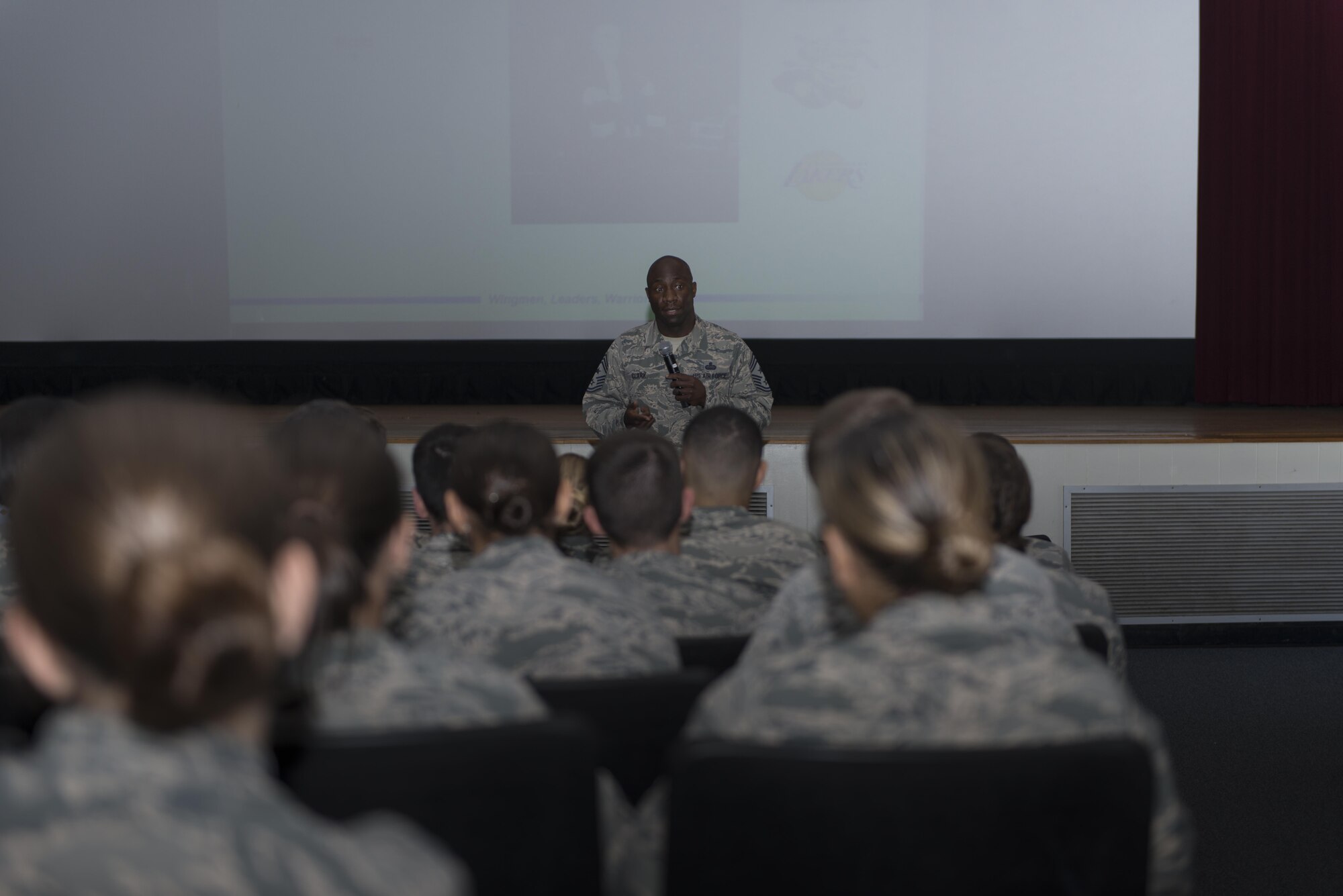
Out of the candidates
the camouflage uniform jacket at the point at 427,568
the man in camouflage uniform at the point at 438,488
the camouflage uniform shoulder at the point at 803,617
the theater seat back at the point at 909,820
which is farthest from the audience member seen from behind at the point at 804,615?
the man in camouflage uniform at the point at 438,488

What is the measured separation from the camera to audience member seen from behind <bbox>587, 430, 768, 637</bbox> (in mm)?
1831

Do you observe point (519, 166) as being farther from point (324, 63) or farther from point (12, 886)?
point (12, 886)

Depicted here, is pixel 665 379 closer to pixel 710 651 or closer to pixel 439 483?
pixel 439 483

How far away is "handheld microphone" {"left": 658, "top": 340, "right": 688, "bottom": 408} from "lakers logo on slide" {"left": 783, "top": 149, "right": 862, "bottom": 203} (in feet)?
7.04

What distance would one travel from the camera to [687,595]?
72.7 inches

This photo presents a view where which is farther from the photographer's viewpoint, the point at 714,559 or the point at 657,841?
the point at 714,559

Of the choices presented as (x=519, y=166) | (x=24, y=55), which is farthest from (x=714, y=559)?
(x=24, y=55)

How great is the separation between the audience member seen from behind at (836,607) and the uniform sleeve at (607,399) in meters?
2.38

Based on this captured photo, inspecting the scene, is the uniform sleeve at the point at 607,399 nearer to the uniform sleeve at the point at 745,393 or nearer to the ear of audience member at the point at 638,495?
the uniform sleeve at the point at 745,393

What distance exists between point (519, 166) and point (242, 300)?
1.63 metres

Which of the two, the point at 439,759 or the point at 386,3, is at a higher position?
the point at 386,3

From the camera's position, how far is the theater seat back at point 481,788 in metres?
0.94

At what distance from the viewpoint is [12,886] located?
0.61 m

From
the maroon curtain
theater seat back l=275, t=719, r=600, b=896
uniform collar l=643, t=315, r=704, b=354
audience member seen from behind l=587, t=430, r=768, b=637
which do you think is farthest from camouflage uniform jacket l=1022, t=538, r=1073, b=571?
the maroon curtain
